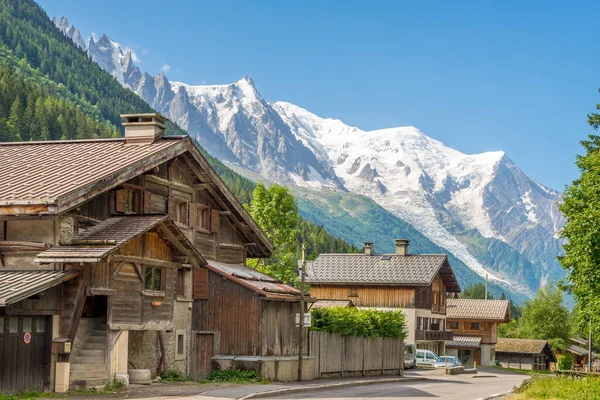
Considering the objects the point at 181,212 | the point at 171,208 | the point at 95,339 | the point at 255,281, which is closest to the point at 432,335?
the point at 255,281

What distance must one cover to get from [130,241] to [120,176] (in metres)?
2.50

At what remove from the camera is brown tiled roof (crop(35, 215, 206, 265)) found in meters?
28.2

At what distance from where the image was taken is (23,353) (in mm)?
27672

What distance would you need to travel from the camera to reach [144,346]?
3553cm

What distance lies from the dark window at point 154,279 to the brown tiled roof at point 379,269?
48623 mm

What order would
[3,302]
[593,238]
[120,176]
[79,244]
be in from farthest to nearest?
[593,238] → [120,176] → [79,244] → [3,302]

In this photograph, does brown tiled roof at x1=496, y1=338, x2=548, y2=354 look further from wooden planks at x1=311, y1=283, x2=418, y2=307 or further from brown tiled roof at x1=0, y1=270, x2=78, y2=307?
brown tiled roof at x1=0, y1=270, x2=78, y2=307

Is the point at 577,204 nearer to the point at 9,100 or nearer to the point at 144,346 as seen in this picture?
the point at 144,346

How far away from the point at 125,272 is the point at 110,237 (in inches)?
71.2

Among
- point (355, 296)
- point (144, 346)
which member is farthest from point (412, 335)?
point (144, 346)

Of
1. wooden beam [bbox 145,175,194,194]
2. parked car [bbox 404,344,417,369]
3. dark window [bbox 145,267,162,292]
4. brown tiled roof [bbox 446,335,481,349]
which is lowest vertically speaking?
brown tiled roof [bbox 446,335,481,349]

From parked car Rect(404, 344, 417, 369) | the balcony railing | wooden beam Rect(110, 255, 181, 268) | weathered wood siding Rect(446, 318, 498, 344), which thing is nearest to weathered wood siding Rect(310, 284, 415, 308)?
the balcony railing

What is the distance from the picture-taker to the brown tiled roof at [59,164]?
96.7ft

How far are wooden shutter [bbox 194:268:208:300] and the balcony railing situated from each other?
43.9 m
